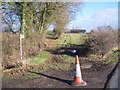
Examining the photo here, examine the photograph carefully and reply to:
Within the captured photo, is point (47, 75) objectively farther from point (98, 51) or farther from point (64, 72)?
point (98, 51)

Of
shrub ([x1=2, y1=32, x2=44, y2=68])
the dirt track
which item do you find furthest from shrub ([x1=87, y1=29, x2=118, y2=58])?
the dirt track

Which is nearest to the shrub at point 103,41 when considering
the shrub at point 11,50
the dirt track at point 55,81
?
the shrub at point 11,50

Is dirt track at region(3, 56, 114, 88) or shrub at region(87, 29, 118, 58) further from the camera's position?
shrub at region(87, 29, 118, 58)

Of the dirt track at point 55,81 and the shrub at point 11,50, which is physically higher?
the shrub at point 11,50

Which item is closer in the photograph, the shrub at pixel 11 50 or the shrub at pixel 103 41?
the shrub at pixel 11 50

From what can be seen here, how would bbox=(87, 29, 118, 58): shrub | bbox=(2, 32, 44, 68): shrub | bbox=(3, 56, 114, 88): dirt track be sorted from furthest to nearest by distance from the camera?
1. bbox=(87, 29, 118, 58): shrub
2. bbox=(2, 32, 44, 68): shrub
3. bbox=(3, 56, 114, 88): dirt track

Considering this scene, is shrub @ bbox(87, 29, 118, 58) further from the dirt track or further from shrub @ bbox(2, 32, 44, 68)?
the dirt track

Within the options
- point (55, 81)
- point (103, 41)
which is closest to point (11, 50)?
point (55, 81)

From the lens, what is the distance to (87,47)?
14977 mm

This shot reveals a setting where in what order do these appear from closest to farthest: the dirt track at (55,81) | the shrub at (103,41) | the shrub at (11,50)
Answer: the dirt track at (55,81), the shrub at (11,50), the shrub at (103,41)

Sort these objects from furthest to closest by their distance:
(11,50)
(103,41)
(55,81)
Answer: (103,41), (11,50), (55,81)

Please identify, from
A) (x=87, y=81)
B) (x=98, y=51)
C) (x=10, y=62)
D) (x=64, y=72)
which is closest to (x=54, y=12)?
(x=98, y=51)

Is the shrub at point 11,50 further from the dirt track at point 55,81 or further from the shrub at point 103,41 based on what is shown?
the shrub at point 103,41

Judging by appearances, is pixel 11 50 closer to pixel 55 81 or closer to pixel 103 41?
pixel 55 81
